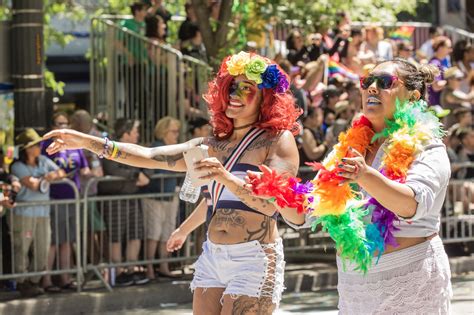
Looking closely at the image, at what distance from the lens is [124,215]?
11.2 m

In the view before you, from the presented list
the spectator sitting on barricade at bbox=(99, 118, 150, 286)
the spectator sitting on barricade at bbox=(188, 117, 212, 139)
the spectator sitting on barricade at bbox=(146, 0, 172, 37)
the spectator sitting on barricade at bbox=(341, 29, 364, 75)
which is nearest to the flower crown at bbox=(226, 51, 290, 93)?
the spectator sitting on barricade at bbox=(99, 118, 150, 286)

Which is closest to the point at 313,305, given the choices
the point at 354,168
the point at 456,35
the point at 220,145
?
the point at 220,145

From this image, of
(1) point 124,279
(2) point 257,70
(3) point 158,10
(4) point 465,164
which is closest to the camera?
(2) point 257,70

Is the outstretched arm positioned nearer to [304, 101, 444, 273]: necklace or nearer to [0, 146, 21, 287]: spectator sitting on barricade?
[304, 101, 444, 273]: necklace

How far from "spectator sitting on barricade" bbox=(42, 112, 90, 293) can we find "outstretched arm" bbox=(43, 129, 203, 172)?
4940 millimetres

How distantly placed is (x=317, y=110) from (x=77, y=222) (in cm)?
340

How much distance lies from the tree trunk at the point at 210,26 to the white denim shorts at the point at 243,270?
7.35 m

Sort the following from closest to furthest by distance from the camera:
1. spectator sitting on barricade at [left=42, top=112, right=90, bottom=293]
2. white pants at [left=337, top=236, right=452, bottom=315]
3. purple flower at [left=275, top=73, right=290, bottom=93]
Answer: white pants at [left=337, top=236, right=452, bottom=315], purple flower at [left=275, top=73, right=290, bottom=93], spectator sitting on barricade at [left=42, top=112, right=90, bottom=293]

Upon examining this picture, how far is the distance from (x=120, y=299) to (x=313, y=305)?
188cm

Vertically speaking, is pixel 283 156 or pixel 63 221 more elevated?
pixel 283 156

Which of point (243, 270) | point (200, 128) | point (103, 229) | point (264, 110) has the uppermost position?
point (264, 110)

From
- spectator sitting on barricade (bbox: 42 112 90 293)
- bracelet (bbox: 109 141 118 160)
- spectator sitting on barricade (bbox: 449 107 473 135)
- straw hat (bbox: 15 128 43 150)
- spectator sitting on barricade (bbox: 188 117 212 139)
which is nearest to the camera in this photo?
bracelet (bbox: 109 141 118 160)

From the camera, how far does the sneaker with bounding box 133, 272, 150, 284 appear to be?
11312mm

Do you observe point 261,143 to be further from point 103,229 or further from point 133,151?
point 103,229
